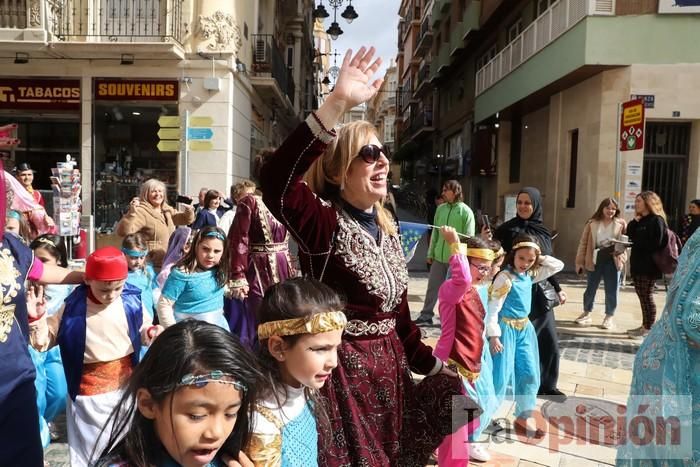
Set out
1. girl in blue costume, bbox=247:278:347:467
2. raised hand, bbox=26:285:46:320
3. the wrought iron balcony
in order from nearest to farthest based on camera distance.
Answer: girl in blue costume, bbox=247:278:347:467
raised hand, bbox=26:285:46:320
the wrought iron balcony

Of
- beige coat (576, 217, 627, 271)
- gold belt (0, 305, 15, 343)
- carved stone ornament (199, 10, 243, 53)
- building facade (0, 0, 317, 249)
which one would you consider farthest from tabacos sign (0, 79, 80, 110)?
gold belt (0, 305, 15, 343)

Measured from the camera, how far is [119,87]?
531 inches

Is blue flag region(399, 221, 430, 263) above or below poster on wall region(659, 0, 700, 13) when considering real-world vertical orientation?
below

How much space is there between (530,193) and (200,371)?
463cm

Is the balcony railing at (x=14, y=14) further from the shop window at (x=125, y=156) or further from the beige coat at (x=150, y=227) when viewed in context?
the beige coat at (x=150, y=227)

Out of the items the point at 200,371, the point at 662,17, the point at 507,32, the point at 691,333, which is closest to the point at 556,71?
the point at 662,17

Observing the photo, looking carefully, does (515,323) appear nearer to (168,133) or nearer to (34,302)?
(34,302)

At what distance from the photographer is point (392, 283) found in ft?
7.21

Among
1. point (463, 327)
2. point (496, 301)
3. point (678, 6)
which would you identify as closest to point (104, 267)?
point (463, 327)

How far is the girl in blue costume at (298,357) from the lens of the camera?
1.87 metres

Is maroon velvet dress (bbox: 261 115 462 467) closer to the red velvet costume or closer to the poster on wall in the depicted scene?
the red velvet costume

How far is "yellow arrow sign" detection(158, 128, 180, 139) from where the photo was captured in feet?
32.8

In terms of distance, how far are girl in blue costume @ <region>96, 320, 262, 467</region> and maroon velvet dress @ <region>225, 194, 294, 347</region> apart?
127 inches

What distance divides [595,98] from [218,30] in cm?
898
